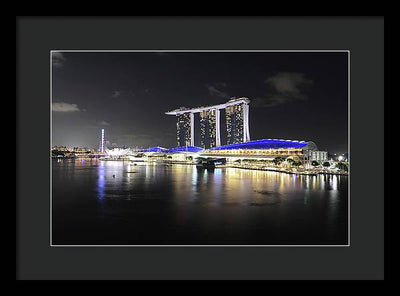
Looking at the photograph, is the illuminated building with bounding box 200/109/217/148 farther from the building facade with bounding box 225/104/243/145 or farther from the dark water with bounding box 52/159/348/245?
the dark water with bounding box 52/159/348/245

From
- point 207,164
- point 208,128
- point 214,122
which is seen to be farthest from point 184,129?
point 207,164

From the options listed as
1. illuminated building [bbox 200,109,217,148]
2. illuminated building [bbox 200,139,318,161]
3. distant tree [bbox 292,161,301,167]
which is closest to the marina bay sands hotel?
illuminated building [bbox 200,109,217,148]

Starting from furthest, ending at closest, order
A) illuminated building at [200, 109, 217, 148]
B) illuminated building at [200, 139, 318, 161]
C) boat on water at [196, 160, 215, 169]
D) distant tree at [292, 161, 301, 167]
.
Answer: boat on water at [196, 160, 215, 169], distant tree at [292, 161, 301, 167], illuminated building at [200, 139, 318, 161], illuminated building at [200, 109, 217, 148]

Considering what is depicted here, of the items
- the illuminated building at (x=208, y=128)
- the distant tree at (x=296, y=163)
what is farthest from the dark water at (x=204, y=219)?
the distant tree at (x=296, y=163)

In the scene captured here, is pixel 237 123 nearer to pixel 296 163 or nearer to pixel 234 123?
pixel 234 123
